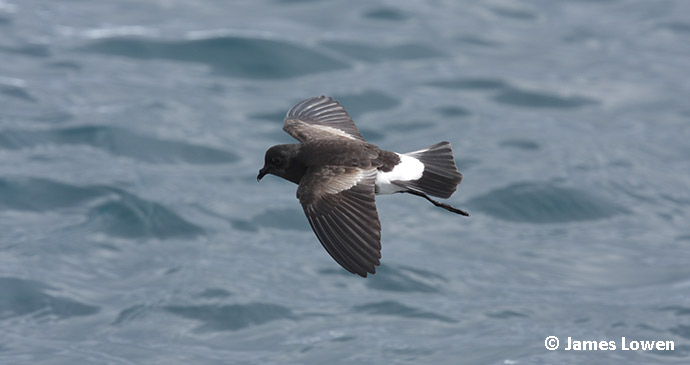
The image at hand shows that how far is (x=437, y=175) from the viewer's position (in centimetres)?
557

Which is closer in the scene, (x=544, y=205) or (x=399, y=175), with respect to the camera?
(x=399, y=175)

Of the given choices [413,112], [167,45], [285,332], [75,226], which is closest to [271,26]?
[167,45]

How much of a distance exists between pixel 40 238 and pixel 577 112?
6147 millimetres

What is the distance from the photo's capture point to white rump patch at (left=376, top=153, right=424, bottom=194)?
5.48 metres

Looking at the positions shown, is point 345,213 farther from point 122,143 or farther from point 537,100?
point 537,100

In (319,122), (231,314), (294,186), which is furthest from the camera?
(294,186)

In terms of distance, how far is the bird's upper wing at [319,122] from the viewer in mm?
6410

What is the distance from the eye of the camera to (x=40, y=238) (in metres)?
8.77

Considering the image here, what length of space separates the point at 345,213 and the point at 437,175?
813mm

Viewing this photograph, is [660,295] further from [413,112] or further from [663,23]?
[663,23]

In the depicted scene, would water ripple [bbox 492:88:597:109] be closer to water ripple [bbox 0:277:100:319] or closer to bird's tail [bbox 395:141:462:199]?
water ripple [bbox 0:277:100:319]

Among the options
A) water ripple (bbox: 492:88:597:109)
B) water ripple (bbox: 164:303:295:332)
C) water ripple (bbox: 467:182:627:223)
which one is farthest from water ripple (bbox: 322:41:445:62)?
water ripple (bbox: 164:303:295:332)

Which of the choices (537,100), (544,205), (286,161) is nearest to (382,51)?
(537,100)
